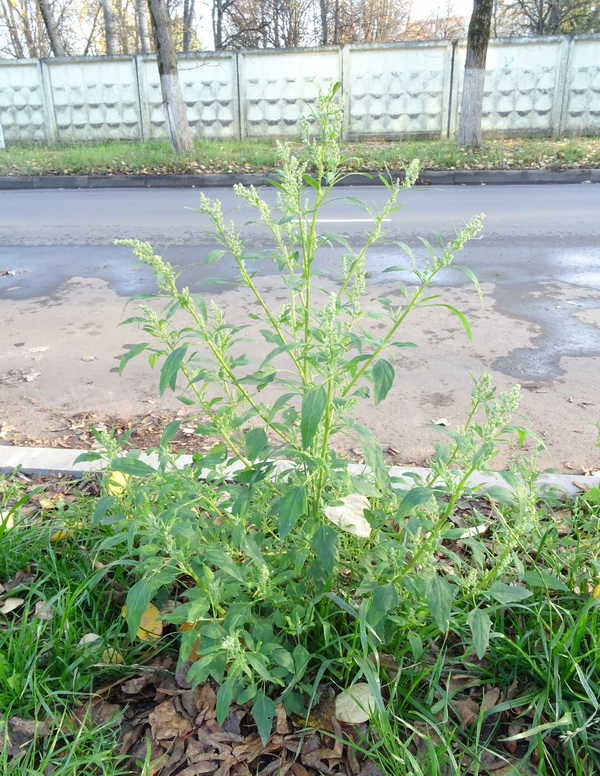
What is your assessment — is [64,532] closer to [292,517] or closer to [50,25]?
[292,517]

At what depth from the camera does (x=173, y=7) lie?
28.4 metres

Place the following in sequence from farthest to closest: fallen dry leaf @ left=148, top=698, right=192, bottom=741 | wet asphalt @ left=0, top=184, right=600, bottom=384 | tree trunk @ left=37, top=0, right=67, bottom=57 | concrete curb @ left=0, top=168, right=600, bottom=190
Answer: tree trunk @ left=37, top=0, right=67, bottom=57
concrete curb @ left=0, top=168, right=600, bottom=190
wet asphalt @ left=0, top=184, right=600, bottom=384
fallen dry leaf @ left=148, top=698, right=192, bottom=741

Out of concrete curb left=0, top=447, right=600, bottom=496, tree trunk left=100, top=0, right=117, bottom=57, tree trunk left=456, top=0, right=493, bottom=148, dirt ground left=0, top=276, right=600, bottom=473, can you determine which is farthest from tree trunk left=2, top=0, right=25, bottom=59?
concrete curb left=0, top=447, right=600, bottom=496

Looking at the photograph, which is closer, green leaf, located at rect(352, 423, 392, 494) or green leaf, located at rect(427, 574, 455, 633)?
green leaf, located at rect(427, 574, 455, 633)

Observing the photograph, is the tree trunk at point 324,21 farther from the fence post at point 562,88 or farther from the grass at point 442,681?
the grass at point 442,681

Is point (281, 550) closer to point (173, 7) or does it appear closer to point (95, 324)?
point (95, 324)

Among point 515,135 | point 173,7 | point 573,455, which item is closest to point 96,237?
point 573,455

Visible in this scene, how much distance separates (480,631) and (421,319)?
3.74m

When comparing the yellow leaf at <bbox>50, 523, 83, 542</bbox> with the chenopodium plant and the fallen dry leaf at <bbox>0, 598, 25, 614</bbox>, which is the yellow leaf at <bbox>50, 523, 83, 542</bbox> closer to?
the fallen dry leaf at <bbox>0, 598, 25, 614</bbox>

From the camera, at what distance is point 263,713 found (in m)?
1.55

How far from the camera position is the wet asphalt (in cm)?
510

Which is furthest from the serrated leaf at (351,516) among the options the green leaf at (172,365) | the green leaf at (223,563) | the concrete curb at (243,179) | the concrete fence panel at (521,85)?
the concrete fence panel at (521,85)

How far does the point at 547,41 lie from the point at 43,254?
13817 mm

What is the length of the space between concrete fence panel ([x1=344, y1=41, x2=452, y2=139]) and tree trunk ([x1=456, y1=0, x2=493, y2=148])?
298 centimetres
